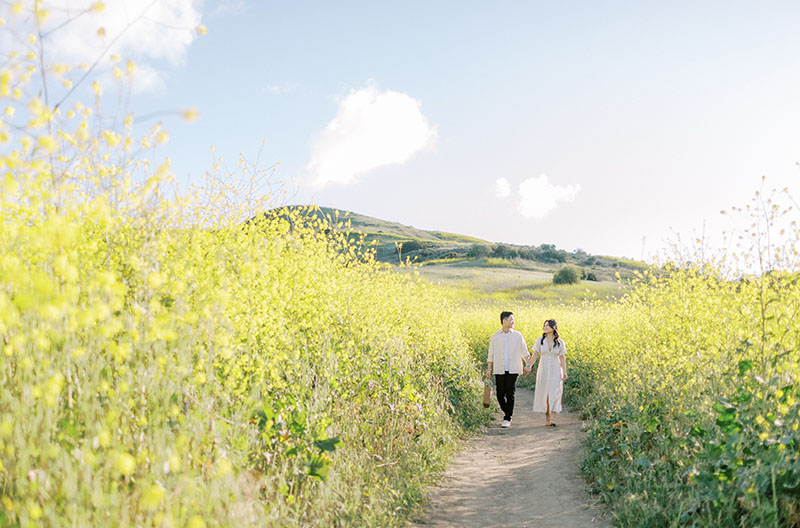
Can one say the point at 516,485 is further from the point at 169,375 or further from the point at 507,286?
the point at 507,286

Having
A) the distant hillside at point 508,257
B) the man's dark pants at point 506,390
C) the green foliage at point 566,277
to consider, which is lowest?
the man's dark pants at point 506,390

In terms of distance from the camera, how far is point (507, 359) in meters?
9.88

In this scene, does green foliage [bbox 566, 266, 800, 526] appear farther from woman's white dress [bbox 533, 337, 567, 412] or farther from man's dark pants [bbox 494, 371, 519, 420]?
Answer: man's dark pants [bbox 494, 371, 519, 420]

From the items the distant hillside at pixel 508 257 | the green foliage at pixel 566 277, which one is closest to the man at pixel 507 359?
the green foliage at pixel 566 277

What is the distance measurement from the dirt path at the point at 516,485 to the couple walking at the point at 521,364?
57cm

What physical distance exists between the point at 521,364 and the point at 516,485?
344 cm

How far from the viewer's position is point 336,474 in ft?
16.4

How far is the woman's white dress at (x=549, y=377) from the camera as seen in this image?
397 inches

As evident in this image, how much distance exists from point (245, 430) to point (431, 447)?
3.59 meters

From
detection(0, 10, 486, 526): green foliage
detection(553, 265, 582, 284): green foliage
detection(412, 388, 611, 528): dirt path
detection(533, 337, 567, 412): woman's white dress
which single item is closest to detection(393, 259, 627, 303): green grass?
detection(553, 265, 582, 284): green foliage

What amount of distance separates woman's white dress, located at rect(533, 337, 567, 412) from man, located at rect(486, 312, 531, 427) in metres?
0.43

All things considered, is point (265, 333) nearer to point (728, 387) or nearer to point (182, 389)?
point (182, 389)

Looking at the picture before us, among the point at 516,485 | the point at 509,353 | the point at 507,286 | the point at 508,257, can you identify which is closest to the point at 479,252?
the point at 508,257

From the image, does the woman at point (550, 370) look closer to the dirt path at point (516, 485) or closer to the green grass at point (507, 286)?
A: the dirt path at point (516, 485)
